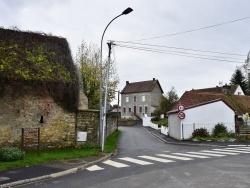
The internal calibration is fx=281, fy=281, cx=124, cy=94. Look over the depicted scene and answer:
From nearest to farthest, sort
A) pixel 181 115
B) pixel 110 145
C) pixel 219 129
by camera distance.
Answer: pixel 110 145, pixel 181 115, pixel 219 129

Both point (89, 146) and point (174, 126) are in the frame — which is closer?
point (89, 146)

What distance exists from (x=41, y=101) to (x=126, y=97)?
5978cm

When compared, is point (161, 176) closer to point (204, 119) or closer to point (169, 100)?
point (204, 119)

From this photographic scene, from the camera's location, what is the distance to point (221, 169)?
→ 437 inches

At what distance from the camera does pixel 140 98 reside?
237 feet

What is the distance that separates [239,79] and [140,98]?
89.8ft

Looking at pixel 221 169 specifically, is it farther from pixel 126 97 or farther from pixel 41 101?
pixel 126 97

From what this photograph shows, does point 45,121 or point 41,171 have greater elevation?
point 45,121

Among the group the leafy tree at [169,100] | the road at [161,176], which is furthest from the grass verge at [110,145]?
the leafy tree at [169,100]

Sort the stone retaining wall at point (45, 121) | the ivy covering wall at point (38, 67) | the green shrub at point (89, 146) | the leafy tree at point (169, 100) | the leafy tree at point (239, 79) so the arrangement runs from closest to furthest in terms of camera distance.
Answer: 1. the stone retaining wall at point (45, 121)
2. the ivy covering wall at point (38, 67)
3. the green shrub at point (89, 146)
4. the leafy tree at point (169, 100)
5. the leafy tree at point (239, 79)

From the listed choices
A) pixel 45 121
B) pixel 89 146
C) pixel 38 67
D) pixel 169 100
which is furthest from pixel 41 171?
pixel 169 100

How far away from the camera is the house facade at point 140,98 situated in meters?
70.2

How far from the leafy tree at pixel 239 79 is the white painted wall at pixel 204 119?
161 ft

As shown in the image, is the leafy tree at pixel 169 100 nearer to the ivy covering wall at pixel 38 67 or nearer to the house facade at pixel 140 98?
the house facade at pixel 140 98
